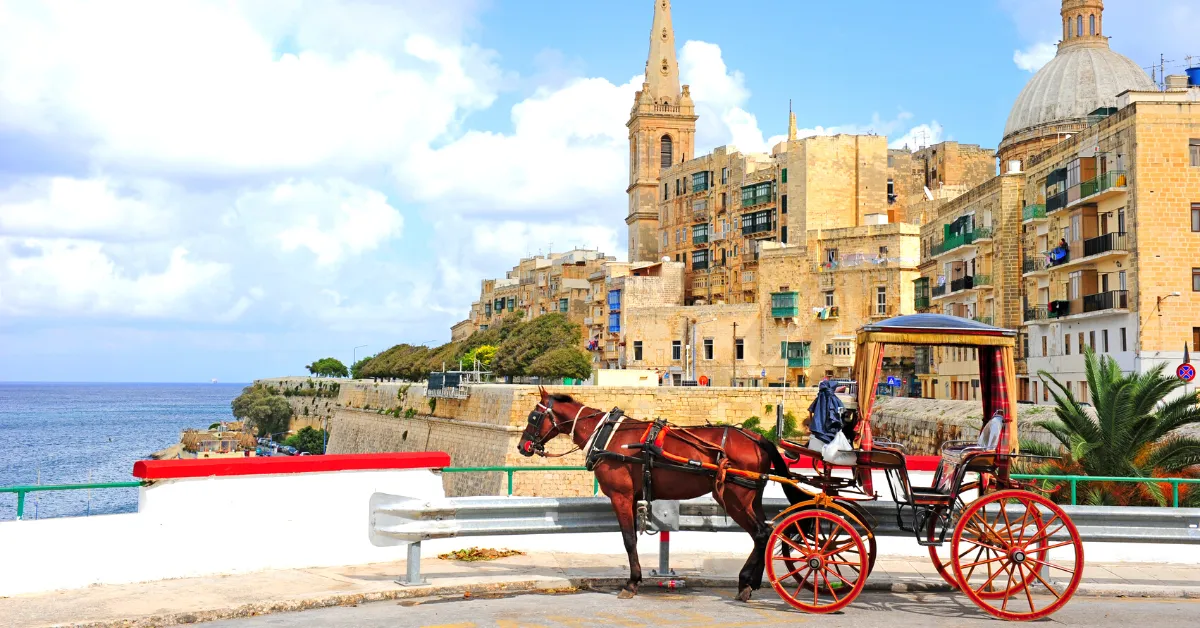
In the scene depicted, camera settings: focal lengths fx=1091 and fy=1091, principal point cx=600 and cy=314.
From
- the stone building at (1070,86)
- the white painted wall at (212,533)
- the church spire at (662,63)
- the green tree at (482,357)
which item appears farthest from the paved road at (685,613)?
the church spire at (662,63)

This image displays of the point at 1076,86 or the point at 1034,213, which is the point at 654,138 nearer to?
the point at 1076,86

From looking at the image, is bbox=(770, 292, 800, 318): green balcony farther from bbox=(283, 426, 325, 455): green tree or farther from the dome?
bbox=(283, 426, 325, 455): green tree

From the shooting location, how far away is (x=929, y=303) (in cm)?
5509

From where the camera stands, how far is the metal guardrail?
8867 mm

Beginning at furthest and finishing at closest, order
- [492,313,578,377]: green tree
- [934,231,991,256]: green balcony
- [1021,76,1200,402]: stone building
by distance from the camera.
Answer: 1. [492,313,578,377]: green tree
2. [934,231,991,256]: green balcony
3. [1021,76,1200,402]: stone building

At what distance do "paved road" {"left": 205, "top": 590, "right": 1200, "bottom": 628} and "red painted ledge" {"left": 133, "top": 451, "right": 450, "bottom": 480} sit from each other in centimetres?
156

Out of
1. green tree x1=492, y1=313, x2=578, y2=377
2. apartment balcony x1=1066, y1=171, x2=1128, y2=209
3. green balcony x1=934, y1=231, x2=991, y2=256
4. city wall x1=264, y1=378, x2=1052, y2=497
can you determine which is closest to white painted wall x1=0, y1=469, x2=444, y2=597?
city wall x1=264, y1=378, x2=1052, y2=497

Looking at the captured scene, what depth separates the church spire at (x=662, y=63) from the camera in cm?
9719

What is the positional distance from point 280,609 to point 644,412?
34182 millimetres

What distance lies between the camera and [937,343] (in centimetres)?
883

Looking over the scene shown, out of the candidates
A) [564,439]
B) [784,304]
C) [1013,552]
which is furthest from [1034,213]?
[1013,552]

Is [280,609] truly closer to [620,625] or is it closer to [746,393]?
[620,625]

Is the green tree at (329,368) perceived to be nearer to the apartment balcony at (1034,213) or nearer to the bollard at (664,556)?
the apartment balcony at (1034,213)

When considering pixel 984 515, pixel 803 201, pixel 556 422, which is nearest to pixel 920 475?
pixel 984 515
